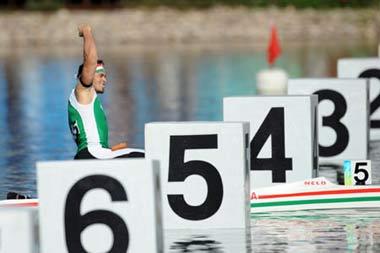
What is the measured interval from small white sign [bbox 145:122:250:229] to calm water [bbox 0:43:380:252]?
0.54ft

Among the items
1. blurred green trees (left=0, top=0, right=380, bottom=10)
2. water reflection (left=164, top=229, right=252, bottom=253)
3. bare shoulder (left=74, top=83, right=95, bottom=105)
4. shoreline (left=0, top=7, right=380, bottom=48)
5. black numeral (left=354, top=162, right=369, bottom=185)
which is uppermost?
blurred green trees (left=0, top=0, right=380, bottom=10)

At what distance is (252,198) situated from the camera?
54.2 ft

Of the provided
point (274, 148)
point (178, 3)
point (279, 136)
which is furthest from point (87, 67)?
point (178, 3)

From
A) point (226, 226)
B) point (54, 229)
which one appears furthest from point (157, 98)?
point (54, 229)

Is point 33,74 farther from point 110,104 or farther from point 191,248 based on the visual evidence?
point 191,248

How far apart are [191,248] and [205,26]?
60.9 meters

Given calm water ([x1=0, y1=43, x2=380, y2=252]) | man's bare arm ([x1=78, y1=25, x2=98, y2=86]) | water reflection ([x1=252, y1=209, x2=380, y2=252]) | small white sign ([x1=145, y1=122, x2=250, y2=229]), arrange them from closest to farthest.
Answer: water reflection ([x1=252, y1=209, x2=380, y2=252]) < calm water ([x1=0, y1=43, x2=380, y2=252]) < small white sign ([x1=145, y1=122, x2=250, y2=229]) < man's bare arm ([x1=78, y1=25, x2=98, y2=86])

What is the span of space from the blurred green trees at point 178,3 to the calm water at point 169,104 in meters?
6.83

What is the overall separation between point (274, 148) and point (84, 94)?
2659mm

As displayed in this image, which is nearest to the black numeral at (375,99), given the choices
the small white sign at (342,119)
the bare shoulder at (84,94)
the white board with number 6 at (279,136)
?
the small white sign at (342,119)

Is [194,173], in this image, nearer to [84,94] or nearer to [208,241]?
[208,241]

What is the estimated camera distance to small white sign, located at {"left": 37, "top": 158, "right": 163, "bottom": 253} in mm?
12148

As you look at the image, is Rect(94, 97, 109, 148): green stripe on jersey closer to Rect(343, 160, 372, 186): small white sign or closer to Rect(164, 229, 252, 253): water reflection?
Rect(164, 229, 252, 253): water reflection

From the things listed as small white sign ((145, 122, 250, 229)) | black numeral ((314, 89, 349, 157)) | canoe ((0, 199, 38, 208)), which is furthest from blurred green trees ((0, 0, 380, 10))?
small white sign ((145, 122, 250, 229))
